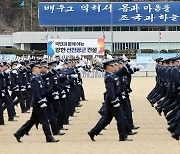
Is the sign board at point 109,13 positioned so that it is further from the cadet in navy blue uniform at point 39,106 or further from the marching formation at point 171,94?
the cadet in navy blue uniform at point 39,106

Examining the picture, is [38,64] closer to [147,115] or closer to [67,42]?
[147,115]

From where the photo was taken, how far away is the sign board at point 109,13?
6800 centimetres

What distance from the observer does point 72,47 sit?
33562 millimetres

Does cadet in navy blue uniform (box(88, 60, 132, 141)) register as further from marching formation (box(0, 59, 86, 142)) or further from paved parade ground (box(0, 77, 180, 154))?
marching formation (box(0, 59, 86, 142))

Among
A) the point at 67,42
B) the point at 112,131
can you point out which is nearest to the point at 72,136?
the point at 112,131

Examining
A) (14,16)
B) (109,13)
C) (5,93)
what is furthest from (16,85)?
(14,16)

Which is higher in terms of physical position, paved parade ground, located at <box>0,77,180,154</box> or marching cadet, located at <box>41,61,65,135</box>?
marching cadet, located at <box>41,61,65,135</box>

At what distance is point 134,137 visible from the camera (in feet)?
42.2

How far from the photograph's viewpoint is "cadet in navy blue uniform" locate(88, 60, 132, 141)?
11898 millimetres

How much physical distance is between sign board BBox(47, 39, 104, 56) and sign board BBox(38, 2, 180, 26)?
108 ft

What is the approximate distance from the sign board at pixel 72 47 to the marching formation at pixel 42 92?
1312 centimetres

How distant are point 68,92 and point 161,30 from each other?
5506 cm

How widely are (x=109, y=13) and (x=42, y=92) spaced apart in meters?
56.8

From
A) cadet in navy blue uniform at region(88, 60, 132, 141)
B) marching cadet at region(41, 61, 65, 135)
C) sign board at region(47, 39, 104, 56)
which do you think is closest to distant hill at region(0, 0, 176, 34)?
sign board at region(47, 39, 104, 56)
